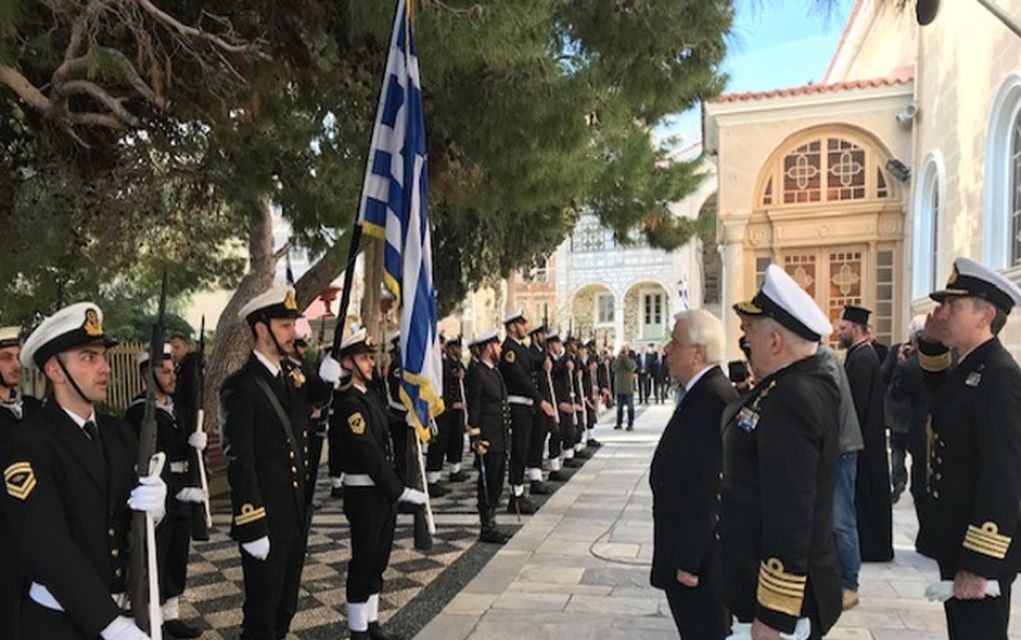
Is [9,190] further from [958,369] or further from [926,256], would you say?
[926,256]

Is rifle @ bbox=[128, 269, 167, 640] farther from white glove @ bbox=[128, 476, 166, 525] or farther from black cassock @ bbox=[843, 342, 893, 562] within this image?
black cassock @ bbox=[843, 342, 893, 562]

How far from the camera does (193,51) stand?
4.62m

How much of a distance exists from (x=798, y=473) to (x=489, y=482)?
4898 mm

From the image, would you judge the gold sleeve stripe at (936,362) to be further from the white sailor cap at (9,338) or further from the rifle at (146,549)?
the white sailor cap at (9,338)

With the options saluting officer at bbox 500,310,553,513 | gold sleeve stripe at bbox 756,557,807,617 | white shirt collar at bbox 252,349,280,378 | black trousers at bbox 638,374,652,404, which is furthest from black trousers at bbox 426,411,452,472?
black trousers at bbox 638,374,652,404

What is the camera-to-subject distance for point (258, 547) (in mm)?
3414

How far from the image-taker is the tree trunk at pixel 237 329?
10.7 metres

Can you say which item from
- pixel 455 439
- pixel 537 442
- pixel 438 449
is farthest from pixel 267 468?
pixel 455 439

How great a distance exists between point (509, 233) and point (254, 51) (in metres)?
9.09

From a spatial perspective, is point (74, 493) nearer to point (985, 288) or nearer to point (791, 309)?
point (791, 309)

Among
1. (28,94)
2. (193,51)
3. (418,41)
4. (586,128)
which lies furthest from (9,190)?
(586,128)

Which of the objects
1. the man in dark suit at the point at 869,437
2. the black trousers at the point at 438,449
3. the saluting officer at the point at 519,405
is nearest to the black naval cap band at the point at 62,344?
the man in dark suit at the point at 869,437

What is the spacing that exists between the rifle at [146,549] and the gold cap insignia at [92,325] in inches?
7.1

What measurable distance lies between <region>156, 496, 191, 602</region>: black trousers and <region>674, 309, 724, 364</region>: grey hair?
334 centimetres
